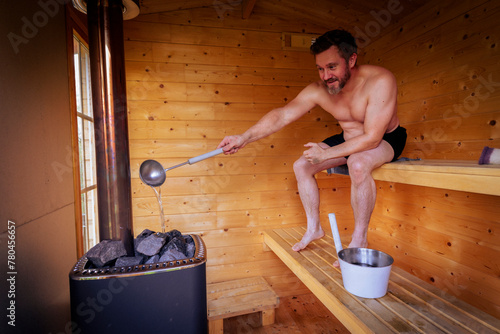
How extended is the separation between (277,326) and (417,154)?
5.04ft

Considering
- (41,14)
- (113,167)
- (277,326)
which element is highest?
(41,14)

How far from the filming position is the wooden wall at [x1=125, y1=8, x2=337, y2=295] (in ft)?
7.02

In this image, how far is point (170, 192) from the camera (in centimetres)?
220

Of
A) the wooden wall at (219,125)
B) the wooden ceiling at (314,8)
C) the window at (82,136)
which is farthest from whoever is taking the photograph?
the wooden wall at (219,125)

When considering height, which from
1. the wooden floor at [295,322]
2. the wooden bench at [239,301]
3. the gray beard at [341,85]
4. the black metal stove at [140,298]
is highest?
the gray beard at [341,85]

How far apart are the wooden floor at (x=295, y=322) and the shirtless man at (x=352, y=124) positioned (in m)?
0.66

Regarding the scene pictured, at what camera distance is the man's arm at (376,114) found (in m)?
1.38

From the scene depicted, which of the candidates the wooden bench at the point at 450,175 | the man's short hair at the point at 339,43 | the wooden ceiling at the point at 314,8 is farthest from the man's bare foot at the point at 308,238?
the wooden ceiling at the point at 314,8

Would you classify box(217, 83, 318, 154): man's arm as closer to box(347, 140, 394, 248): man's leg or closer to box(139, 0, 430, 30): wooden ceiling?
box(347, 140, 394, 248): man's leg

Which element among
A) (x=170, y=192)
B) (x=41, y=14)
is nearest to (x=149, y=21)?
(x=41, y=14)

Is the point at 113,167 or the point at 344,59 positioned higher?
the point at 344,59

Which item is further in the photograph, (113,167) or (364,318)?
(113,167)

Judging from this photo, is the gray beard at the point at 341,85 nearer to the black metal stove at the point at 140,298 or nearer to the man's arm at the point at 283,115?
the man's arm at the point at 283,115

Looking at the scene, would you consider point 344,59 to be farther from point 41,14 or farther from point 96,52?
point 41,14
